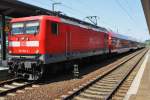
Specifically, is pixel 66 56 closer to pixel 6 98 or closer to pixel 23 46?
pixel 23 46

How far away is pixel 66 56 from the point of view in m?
15.2

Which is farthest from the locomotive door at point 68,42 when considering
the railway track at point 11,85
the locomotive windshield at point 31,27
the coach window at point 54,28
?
the railway track at point 11,85

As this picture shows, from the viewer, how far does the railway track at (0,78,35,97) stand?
1049 centimetres

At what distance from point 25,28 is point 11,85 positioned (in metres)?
2.94

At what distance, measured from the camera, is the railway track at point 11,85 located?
10487 mm

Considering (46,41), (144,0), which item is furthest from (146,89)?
(144,0)

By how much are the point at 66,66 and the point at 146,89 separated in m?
5.97

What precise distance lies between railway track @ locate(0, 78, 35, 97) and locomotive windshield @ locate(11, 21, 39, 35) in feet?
7.79

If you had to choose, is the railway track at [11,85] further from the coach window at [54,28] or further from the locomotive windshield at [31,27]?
the coach window at [54,28]

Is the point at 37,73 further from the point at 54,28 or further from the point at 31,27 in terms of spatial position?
the point at 54,28

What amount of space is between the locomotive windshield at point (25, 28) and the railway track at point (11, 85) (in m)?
2.37

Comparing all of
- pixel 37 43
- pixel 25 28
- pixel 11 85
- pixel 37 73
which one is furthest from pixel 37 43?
pixel 11 85

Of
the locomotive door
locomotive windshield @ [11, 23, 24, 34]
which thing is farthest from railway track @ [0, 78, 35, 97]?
the locomotive door

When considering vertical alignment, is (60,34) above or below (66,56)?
above
